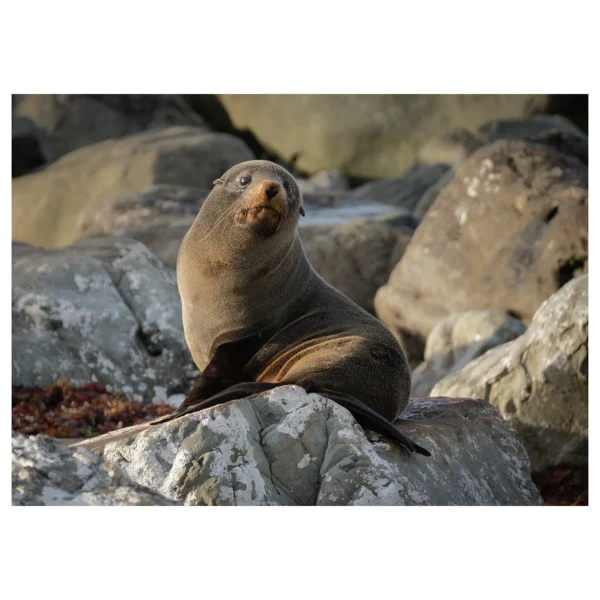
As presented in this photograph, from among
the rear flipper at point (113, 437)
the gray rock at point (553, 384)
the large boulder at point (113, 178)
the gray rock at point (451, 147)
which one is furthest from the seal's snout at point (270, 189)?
the gray rock at point (451, 147)

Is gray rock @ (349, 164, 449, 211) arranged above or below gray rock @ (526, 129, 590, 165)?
below

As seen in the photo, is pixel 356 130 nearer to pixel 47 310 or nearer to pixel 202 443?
pixel 47 310

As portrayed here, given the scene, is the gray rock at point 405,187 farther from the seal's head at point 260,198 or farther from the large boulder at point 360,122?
the seal's head at point 260,198

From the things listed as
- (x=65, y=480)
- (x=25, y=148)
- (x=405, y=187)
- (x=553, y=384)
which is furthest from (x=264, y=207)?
(x=25, y=148)

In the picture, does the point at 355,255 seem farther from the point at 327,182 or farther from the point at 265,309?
the point at 265,309

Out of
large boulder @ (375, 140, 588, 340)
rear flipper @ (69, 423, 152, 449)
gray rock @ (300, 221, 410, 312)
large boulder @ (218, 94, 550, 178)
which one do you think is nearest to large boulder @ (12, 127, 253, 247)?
large boulder @ (218, 94, 550, 178)

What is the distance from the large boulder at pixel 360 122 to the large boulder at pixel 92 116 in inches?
80.8

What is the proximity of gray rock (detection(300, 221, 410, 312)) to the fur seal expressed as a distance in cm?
790

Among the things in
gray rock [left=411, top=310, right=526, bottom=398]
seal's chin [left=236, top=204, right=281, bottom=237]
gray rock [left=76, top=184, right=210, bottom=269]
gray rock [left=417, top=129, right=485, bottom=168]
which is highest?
seal's chin [left=236, top=204, right=281, bottom=237]

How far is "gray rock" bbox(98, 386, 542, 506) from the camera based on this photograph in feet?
20.7

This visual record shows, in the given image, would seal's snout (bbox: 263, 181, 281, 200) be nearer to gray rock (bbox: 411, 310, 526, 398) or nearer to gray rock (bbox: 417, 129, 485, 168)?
gray rock (bbox: 411, 310, 526, 398)

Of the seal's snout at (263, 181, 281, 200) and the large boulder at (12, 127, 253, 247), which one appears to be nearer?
the seal's snout at (263, 181, 281, 200)

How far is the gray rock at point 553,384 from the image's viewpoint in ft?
32.9

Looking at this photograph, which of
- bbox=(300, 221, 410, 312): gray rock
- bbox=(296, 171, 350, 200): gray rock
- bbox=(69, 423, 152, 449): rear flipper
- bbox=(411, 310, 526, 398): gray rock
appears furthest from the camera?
bbox=(296, 171, 350, 200): gray rock
